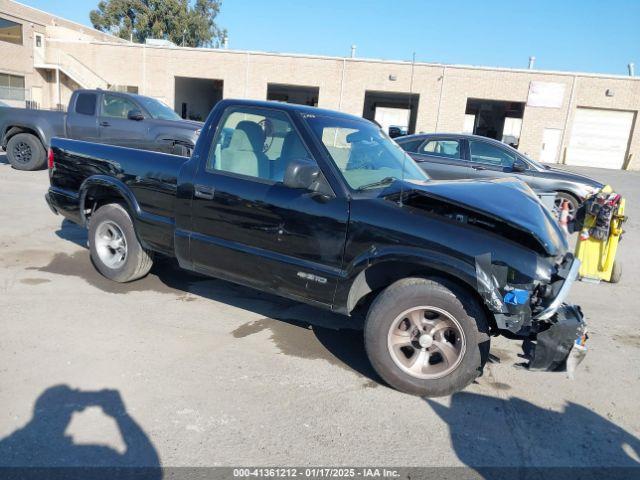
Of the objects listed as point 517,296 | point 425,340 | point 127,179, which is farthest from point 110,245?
point 517,296

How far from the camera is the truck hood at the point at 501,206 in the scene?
3.26m

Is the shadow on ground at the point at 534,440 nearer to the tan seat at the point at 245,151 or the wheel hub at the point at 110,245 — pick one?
the tan seat at the point at 245,151

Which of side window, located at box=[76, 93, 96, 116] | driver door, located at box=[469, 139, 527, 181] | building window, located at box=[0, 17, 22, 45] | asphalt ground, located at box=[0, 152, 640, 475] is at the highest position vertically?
building window, located at box=[0, 17, 22, 45]

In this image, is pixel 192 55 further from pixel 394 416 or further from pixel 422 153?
pixel 394 416

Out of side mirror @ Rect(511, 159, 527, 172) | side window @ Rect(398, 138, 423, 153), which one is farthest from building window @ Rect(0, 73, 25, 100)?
side mirror @ Rect(511, 159, 527, 172)

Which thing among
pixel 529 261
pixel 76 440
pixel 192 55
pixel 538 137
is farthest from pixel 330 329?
pixel 192 55

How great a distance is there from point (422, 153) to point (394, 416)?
750 centimetres

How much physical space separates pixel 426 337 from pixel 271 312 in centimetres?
185

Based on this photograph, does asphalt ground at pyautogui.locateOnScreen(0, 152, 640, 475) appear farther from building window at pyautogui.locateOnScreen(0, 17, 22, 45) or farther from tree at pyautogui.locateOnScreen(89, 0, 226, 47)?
tree at pyautogui.locateOnScreen(89, 0, 226, 47)

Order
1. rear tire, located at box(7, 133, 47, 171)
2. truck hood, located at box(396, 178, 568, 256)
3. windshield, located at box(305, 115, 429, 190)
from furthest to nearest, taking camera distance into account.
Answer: rear tire, located at box(7, 133, 47, 171) < windshield, located at box(305, 115, 429, 190) < truck hood, located at box(396, 178, 568, 256)

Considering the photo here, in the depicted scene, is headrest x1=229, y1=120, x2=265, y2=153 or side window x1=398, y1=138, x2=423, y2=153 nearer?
headrest x1=229, y1=120, x2=265, y2=153

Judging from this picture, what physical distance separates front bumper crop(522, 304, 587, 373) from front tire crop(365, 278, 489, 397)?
302 millimetres

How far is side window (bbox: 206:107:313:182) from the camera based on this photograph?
404 cm

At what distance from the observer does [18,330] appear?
405 centimetres
